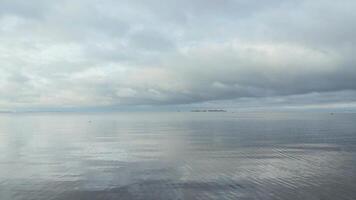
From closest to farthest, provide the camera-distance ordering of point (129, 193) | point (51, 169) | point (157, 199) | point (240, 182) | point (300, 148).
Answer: point (157, 199), point (129, 193), point (240, 182), point (51, 169), point (300, 148)

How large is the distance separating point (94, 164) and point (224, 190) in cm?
2531

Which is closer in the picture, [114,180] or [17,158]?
[114,180]

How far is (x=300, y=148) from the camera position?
236 ft

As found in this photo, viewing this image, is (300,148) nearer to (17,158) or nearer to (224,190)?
(224,190)

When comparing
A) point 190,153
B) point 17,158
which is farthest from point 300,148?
point 17,158

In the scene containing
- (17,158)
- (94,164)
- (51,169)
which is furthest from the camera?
(17,158)

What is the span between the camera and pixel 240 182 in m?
40.2

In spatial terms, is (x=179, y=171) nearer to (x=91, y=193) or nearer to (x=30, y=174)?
(x=91, y=193)

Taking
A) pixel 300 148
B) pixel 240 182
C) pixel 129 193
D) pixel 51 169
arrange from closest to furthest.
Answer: pixel 129 193 < pixel 240 182 < pixel 51 169 < pixel 300 148

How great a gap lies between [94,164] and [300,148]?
42940mm

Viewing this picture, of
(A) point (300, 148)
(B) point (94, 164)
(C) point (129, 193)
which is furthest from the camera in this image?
(A) point (300, 148)

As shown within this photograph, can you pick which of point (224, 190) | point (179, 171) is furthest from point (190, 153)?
point (224, 190)

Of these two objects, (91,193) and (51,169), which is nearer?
(91,193)

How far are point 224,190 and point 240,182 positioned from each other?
13.8 feet
